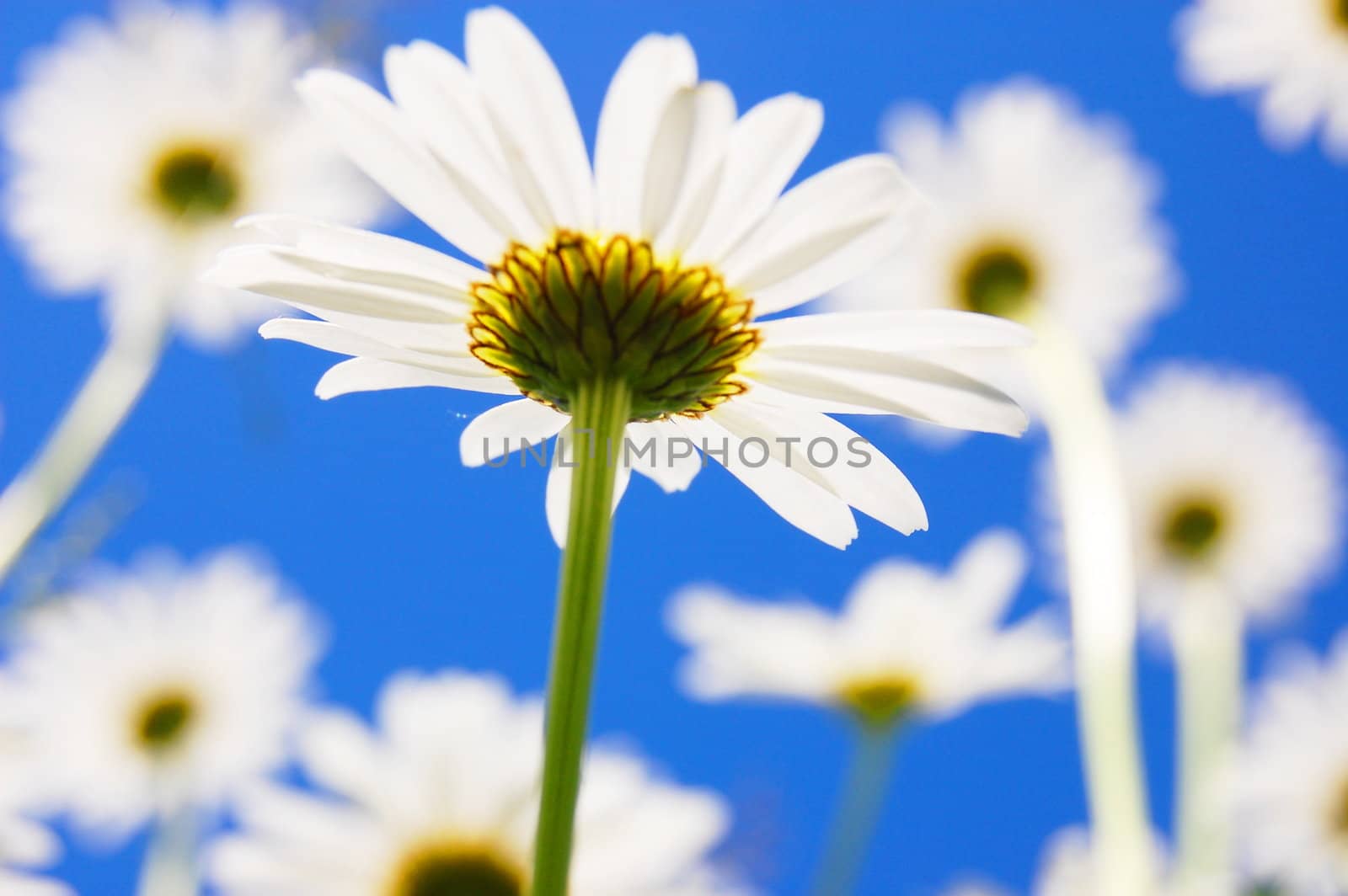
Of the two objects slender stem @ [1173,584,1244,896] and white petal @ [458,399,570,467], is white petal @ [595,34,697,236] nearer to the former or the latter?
white petal @ [458,399,570,467]

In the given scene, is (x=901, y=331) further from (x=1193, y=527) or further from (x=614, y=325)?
(x=1193, y=527)

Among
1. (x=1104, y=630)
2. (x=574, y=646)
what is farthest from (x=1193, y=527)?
(x=574, y=646)

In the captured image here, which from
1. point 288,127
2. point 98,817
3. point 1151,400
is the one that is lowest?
point 98,817

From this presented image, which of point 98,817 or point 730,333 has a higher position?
point 98,817

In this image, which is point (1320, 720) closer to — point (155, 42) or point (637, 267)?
point (637, 267)

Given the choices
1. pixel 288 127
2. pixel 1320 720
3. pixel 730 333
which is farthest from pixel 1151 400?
pixel 730 333

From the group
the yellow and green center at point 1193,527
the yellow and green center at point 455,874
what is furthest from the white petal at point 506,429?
the yellow and green center at point 1193,527

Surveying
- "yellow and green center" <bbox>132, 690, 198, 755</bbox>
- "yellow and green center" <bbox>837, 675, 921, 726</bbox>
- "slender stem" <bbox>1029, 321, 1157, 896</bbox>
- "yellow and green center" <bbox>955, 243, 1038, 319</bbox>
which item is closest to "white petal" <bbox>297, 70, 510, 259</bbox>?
"slender stem" <bbox>1029, 321, 1157, 896</bbox>

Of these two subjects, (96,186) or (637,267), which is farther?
(96,186)
